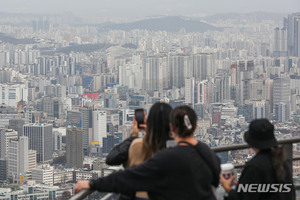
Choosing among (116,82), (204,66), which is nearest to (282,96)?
(204,66)

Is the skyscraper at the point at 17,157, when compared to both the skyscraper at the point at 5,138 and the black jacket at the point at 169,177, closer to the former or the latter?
the skyscraper at the point at 5,138

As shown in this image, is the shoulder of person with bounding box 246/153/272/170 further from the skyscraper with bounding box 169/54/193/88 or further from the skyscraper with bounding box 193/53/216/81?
the skyscraper with bounding box 193/53/216/81

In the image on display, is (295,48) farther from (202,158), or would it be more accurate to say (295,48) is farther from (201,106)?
(202,158)

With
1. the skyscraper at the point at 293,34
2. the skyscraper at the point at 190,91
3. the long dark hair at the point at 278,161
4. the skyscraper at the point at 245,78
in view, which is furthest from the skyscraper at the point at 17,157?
the skyscraper at the point at 293,34

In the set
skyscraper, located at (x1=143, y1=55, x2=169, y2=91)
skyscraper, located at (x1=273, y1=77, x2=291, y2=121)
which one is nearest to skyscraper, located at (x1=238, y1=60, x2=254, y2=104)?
skyscraper, located at (x1=273, y1=77, x2=291, y2=121)

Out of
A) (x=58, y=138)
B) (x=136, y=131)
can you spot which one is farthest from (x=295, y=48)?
(x=136, y=131)

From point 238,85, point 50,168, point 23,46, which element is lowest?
point 50,168

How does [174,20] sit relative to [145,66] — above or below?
above
